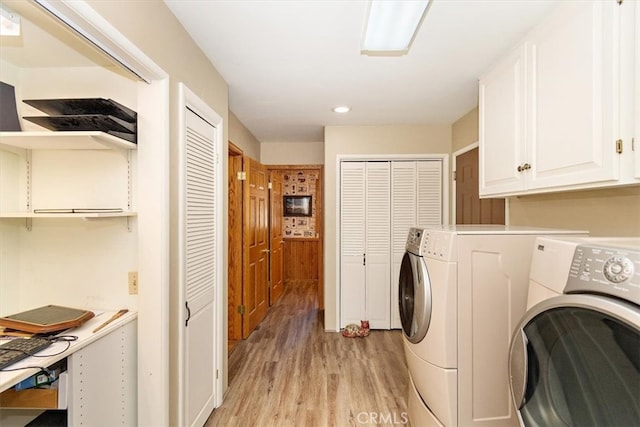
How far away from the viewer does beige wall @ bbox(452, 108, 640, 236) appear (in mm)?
1283

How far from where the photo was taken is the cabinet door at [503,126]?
1.64 meters

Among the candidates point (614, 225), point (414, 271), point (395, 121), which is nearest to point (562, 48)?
point (614, 225)

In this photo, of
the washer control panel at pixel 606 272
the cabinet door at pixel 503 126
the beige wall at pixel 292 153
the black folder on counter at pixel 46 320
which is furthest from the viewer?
the beige wall at pixel 292 153

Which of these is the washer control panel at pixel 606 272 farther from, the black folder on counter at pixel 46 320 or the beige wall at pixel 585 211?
the black folder on counter at pixel 46 320

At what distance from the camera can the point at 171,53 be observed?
4.79ft

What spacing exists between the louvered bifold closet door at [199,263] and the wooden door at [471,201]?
2.23m

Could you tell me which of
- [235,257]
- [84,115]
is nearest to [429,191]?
[235,257]

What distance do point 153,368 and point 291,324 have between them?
250cm

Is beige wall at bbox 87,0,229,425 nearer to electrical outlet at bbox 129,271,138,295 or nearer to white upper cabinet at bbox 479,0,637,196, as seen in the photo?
electrical outlet at bbox 129,271,138,295

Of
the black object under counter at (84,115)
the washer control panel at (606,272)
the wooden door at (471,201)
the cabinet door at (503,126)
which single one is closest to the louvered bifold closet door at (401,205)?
the wooden door at (471,201)

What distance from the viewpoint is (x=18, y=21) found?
44.2 inches

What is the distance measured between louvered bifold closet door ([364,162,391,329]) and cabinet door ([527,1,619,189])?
1987 millimetres

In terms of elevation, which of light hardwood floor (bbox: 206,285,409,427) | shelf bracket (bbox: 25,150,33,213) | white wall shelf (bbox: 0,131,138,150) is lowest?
light hardwood floor (bbox: 206,285,409,427)

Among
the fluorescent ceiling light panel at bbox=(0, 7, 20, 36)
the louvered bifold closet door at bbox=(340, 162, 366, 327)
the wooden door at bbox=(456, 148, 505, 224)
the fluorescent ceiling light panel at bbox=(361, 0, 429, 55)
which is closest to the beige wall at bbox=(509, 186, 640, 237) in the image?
the wooden door at bbox=(456, 148, 505, 224)
